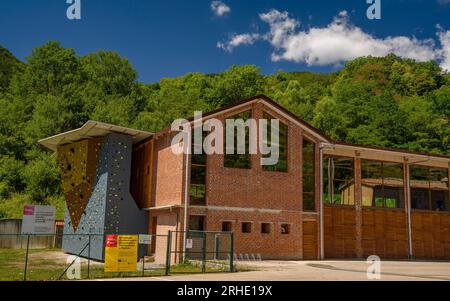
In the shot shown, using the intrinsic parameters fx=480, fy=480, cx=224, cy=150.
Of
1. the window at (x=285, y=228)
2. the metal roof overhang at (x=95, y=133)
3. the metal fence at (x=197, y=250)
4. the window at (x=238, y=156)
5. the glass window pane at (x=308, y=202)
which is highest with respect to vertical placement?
the metal roof overhang at (x=95, y=133)

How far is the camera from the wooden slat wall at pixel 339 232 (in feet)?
93.2

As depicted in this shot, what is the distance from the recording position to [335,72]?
101m

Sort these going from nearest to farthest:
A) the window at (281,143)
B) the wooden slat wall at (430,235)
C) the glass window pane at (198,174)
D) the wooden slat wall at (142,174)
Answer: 1. the glass window pane at (198,174)
2. the window at (281,143)
3. the wooden slat wall at (142,174)
4. the wooden slat wall at (430,235)

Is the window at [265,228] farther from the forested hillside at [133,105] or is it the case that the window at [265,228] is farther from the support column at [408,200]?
the forested hillside at [133,105]

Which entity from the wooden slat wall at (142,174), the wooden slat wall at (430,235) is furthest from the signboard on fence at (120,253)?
the wooden slat wall at (430,235)

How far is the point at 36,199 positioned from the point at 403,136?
131ft

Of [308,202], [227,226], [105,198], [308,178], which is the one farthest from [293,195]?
[105,198]

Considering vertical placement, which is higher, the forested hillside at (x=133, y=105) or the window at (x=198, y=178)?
the forested hillside at (x=133, y=105)

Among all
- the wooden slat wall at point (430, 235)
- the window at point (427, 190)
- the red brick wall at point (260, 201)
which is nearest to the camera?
the red brick wall at point (260, 201)

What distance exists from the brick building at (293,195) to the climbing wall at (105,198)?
0.46 ft

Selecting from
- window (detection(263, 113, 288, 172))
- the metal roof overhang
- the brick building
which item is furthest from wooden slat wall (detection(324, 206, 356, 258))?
the metal roof overhang

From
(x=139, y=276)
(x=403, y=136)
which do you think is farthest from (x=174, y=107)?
(x=139, y=276)

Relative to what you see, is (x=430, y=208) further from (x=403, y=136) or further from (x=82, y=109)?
(x=82, y=109)

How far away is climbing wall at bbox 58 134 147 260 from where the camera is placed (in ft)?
87.8
